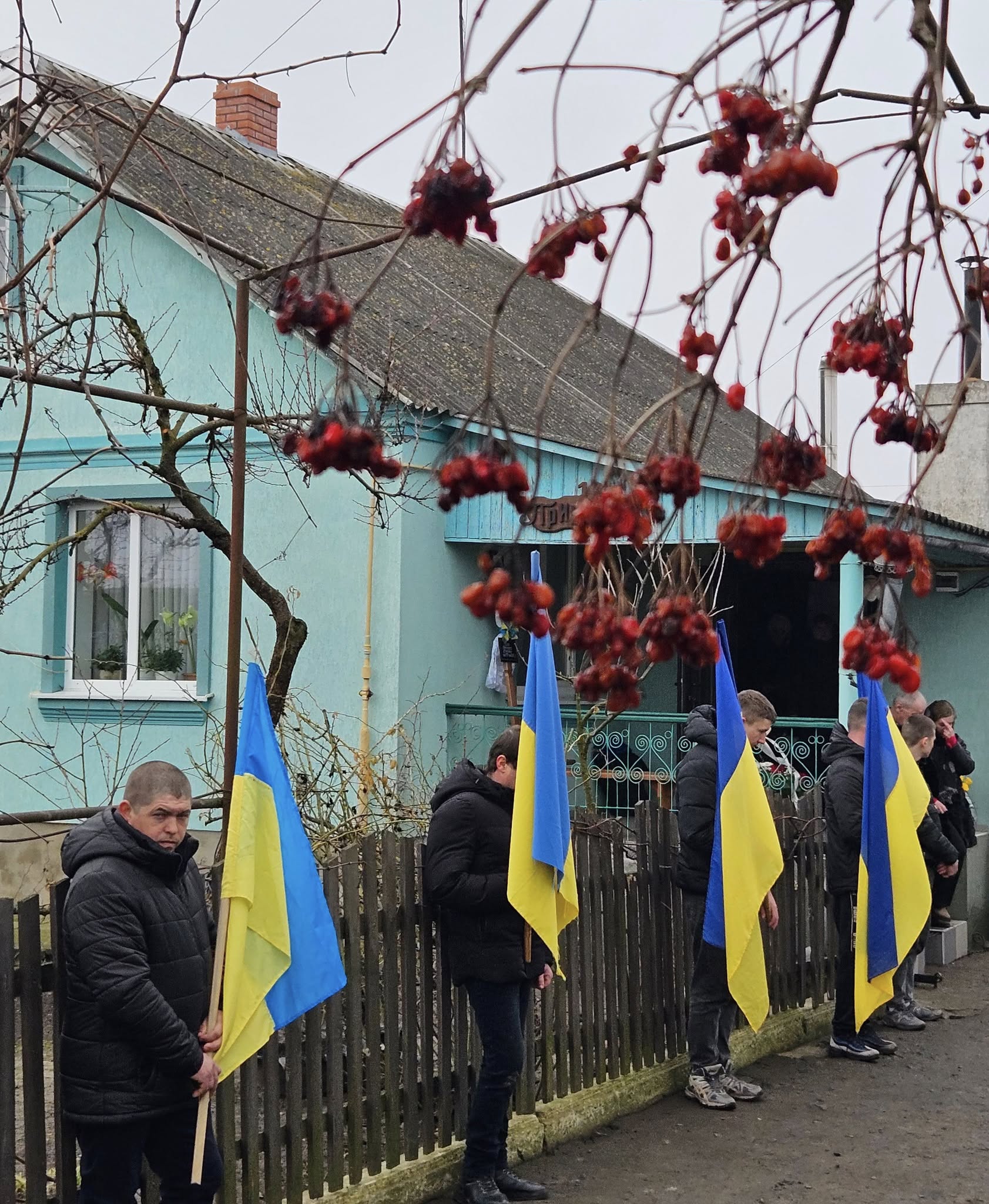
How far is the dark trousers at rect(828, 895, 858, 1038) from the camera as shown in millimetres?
8266

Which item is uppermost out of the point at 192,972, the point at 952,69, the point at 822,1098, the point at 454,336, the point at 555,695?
the point at 454,336

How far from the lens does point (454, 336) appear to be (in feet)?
44.3

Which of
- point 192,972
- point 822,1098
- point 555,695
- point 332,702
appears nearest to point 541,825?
point 555,695

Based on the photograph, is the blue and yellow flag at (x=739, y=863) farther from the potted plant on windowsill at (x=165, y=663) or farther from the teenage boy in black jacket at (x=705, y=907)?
the potted plant on windowsill at (x=165, y=663)

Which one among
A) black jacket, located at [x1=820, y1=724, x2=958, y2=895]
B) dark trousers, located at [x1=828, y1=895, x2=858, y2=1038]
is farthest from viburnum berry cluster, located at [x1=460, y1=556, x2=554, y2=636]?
dark trousers, located at [x1=828, y1=895, x2=858, y2=1038]

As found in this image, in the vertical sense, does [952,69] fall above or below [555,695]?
above

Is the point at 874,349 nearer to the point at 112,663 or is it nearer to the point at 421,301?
the point at 112,663

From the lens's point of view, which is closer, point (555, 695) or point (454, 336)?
point (555, 695)

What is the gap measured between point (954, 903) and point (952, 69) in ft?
32.4

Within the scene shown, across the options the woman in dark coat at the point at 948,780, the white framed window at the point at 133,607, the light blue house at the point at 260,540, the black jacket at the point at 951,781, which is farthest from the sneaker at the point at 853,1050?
the white framed window at the point at 133,607

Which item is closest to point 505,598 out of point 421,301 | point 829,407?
point 421,301

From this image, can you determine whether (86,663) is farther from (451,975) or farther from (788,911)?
(451,975)

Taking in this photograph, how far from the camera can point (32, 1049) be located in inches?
174

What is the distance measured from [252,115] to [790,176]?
1558 centimetres
